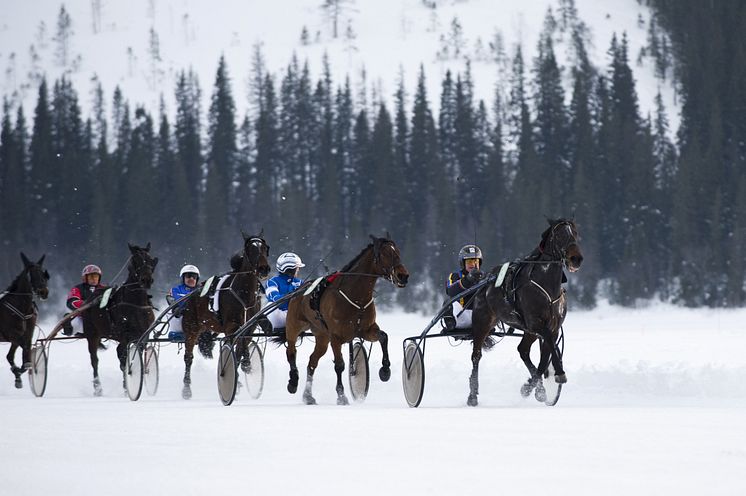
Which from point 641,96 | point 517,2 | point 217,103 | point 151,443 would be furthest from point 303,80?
point 151,443

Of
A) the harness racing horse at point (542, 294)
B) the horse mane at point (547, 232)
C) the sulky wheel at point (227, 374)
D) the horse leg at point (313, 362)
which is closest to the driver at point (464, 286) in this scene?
the harness racing horse at point (542, 294)

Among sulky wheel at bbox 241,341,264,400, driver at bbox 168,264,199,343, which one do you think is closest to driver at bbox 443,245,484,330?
sulky wheel at bbox 241,341,264,400

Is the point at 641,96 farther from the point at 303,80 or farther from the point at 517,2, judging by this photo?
the point at 517,2

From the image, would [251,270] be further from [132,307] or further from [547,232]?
[547,232]

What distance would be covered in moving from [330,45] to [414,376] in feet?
534

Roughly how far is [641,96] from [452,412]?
117m

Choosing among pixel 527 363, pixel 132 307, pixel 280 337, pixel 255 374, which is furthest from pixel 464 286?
pixel 132 307

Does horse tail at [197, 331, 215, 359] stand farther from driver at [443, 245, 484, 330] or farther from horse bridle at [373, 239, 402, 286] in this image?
horse bridle at [373, 239, 402, 286]

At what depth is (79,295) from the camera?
21.0m

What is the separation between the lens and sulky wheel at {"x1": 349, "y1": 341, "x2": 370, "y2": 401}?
1534 cm

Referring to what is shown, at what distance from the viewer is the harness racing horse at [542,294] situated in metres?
13.9

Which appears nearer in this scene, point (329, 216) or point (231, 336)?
point (231, 336)

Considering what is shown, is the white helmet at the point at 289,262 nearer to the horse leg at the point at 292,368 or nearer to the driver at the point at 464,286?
the horse leg at the point at 292,368

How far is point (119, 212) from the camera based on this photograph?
8069cm
